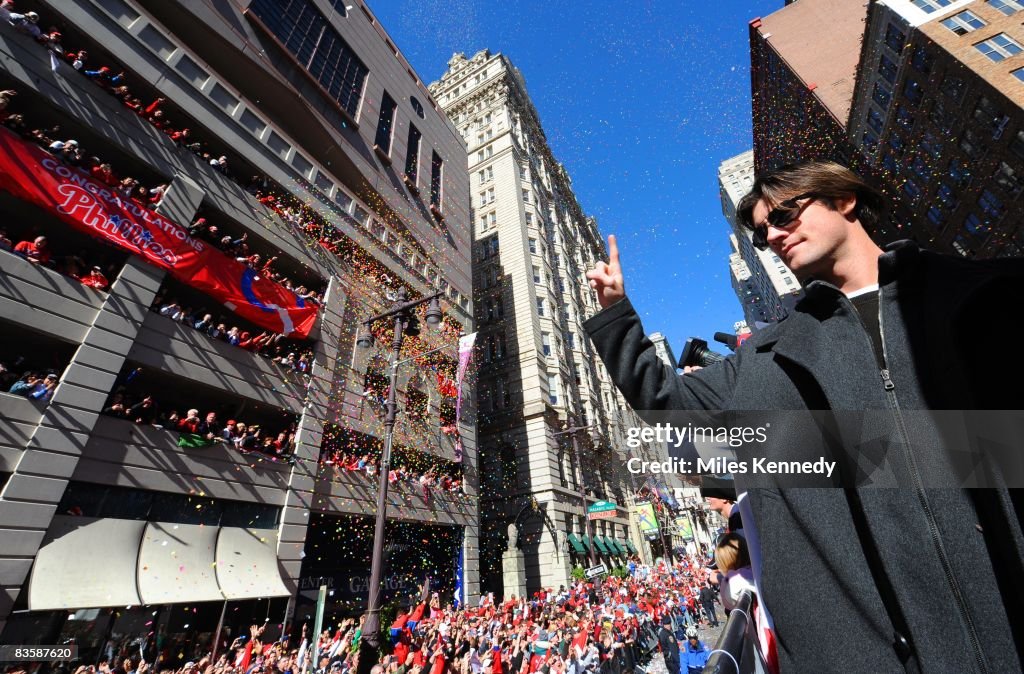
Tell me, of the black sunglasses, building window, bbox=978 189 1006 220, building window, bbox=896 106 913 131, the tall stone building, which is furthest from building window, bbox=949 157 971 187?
the black sunglasses

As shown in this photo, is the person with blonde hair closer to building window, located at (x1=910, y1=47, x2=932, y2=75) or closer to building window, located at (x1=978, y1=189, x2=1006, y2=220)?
building window, located at (x1=978, y1=189, x2=1006, y2=220)

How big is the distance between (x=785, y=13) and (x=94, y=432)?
72.8 m

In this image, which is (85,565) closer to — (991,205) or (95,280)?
(95,280)

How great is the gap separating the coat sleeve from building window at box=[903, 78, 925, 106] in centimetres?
4762

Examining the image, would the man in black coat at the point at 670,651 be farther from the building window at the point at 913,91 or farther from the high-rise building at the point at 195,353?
the building window at the point at 913,91

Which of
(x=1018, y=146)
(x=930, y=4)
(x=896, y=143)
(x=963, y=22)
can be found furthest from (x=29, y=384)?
(x=896, y=143)

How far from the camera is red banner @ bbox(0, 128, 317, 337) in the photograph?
11461 mm

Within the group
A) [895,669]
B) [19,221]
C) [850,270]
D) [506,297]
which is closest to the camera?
[895,669]

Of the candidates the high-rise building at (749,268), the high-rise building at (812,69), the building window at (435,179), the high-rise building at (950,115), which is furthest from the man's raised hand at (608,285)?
the high-rise building at (749,268)

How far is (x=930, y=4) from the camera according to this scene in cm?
3225

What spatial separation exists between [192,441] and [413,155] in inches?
1017

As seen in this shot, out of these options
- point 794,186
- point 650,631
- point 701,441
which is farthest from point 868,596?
point 650,631

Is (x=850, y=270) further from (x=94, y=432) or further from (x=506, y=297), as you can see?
(x=506, y=297)

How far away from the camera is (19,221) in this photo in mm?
13094
